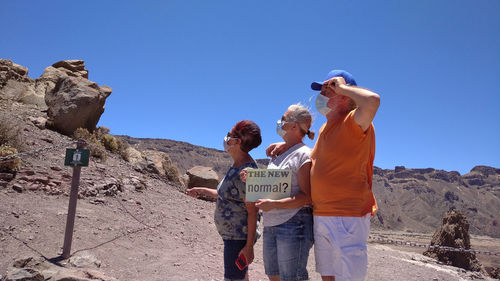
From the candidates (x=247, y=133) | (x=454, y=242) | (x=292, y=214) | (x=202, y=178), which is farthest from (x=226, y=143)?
(x=454, y=242)

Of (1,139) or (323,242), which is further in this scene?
(1,139)

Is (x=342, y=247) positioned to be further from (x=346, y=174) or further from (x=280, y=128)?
(x=280, y=128)

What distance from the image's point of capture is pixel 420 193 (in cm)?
11281

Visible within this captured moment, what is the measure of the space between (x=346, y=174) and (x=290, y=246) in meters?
0.58

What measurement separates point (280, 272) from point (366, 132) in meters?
1.03

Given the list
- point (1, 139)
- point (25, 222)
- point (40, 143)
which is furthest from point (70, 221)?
point (40, 143)

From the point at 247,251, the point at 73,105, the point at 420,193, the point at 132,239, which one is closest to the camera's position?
the point at 247,251

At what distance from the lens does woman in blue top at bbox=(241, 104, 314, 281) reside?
2.30 meters

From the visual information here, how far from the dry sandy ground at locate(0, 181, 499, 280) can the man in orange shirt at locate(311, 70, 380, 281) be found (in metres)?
Result: 3.60

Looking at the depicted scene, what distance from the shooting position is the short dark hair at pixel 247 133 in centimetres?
277

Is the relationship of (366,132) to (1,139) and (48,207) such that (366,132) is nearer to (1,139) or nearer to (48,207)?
(48,207)

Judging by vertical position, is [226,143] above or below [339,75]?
below

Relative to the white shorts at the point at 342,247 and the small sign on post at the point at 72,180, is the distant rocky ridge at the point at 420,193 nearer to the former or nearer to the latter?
the small sign on post at the point at 72,180

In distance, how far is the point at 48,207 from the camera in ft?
21.5
